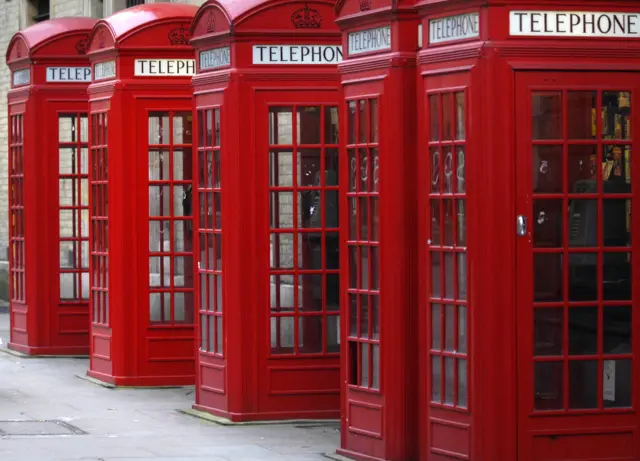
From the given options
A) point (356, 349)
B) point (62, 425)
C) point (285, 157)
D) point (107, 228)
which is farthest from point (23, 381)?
point (356, 349)

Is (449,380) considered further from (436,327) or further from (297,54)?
(297,54)

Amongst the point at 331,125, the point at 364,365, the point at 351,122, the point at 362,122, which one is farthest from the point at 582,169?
the point at 331,125

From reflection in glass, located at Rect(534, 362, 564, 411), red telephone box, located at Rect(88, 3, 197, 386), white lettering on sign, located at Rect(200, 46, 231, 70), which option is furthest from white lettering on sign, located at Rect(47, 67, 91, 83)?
reflection in glass, located at Rect(534, 362, 564, 411)

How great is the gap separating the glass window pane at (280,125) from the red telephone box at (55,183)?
5002 mm

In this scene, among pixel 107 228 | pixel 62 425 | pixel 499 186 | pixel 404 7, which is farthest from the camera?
pixel 107 228

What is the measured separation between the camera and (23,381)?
1497 cm

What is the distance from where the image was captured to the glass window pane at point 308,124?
12.0 m

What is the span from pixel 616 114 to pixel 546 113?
15.9 inches

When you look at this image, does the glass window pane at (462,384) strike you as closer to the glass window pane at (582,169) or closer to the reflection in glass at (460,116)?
the glass window pane at (582,169)

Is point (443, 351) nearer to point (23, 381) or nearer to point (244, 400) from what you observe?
point (244, 400)

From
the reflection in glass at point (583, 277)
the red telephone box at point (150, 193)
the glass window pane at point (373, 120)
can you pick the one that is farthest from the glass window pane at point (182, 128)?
the reflection in glass at point (583, 277)

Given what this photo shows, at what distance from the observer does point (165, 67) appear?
46.7 ft

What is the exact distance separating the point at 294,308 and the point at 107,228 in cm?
324

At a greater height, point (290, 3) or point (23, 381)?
point (290, 3)
